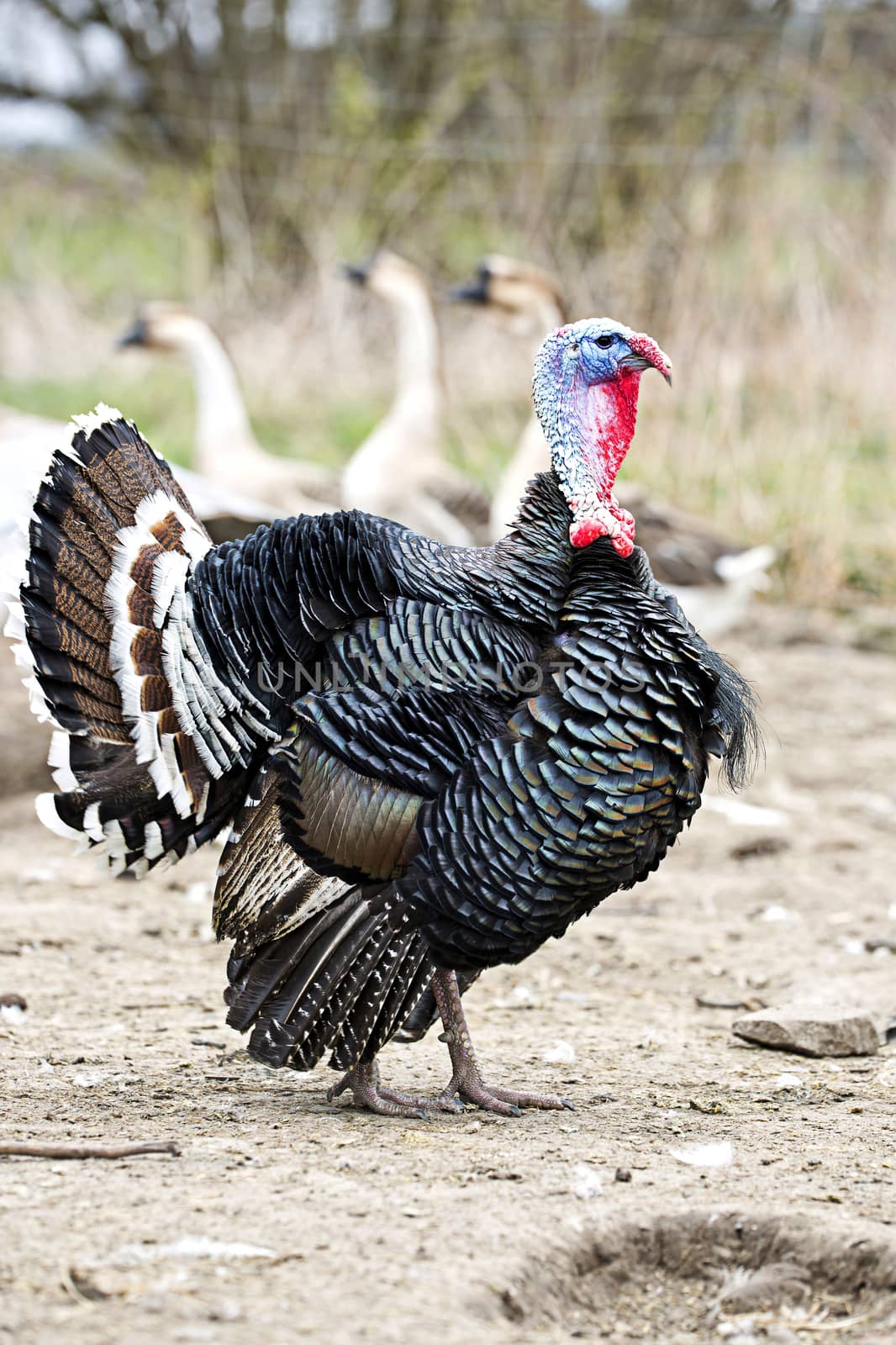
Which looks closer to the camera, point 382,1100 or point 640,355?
point 382,1100

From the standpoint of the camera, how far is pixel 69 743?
338 cm

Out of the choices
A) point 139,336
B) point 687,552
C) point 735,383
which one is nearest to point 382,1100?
point 687,552

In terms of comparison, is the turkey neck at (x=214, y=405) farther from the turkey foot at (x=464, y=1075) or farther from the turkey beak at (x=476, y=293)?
the turkey foot at (x=464, y=1075)

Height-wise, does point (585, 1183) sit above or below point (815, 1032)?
below

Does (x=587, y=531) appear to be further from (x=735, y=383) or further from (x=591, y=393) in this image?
(x=735, y=383)

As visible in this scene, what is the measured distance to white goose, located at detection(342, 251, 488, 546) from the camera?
845 cm

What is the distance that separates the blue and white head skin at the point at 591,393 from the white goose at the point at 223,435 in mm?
4825

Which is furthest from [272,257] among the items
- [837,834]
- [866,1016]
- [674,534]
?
[866,1016]

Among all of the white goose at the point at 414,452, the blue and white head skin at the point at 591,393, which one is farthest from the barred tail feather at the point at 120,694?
the white goose at the point at 414,452

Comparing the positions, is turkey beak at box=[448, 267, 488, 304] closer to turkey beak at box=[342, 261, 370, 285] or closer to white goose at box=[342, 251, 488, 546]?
white goose at box=[342, 251, 488, 546]

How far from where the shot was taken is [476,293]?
892 cm

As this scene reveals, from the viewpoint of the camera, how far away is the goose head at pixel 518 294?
8.79 metres

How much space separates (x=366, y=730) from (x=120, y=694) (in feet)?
1.82

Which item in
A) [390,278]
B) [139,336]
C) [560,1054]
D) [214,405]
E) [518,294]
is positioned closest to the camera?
[560,1054]
